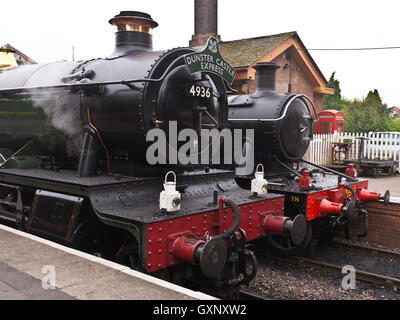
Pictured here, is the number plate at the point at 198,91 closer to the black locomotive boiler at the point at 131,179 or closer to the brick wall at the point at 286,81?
the black locomotive boiler at the point at 131,179

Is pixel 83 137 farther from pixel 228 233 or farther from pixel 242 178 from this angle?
pixel 242 178

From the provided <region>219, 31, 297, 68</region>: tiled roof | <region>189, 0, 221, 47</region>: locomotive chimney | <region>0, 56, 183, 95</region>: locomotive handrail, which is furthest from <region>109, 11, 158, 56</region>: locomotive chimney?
<region>189, 0, 221, 47</region>: locomotive chimney

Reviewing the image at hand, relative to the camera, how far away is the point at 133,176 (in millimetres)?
4355

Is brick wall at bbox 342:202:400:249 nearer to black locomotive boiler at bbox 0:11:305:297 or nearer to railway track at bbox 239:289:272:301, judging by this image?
black locomotive boiler at bbox 0:11:305:297

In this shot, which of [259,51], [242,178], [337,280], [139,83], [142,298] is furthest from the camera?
[259,51]

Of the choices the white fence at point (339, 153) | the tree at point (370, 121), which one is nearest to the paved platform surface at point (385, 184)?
the white fence at point (339, 153)

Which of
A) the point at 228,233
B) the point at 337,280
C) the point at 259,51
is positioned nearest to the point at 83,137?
the point at 228,233

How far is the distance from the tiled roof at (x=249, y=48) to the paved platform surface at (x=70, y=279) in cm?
866

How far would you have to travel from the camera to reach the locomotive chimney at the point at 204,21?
1360cm

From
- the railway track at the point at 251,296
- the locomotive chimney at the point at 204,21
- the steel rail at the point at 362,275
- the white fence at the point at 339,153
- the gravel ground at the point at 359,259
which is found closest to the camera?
the railway track at the point at 251,296

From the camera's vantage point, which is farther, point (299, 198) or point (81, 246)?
point (299, 198)

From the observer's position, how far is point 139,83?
13.0 feet

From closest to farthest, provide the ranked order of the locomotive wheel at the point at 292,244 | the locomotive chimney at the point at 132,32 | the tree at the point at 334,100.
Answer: the locomotive chimney at the point at 132,32 → the locomotive wheel at the point at 292,244 → the tree at the point at 334,100
